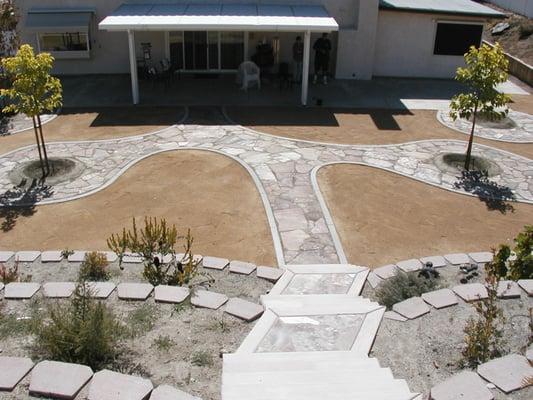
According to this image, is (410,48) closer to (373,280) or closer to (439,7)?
(439,7)

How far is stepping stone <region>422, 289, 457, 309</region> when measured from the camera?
763 cm

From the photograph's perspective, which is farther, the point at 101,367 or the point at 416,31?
the point at 416,31

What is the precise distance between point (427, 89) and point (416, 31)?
2745mm

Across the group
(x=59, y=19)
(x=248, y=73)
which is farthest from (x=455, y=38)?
(x=59, y=19)

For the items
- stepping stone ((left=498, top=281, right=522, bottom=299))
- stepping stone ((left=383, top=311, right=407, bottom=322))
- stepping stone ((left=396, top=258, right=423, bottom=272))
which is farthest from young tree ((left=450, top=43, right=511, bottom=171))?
stepping stone ((left=383, top=311, right=407, bottom=322))

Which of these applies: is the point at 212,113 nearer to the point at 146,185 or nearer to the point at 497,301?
the point at 146,185

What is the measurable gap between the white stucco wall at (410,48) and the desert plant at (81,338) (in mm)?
19242

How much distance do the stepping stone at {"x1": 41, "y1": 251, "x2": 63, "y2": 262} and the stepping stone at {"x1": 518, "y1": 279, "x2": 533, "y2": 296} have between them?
7.53 m

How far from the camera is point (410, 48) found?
75.0 ft

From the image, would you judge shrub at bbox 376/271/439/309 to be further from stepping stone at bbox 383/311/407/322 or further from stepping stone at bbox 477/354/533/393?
stepping stone at bbox 477/354/533/393

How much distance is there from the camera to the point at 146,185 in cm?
1316

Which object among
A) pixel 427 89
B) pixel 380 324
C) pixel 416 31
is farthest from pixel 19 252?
pixel 416 31

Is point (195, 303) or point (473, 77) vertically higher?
point (473, 77)

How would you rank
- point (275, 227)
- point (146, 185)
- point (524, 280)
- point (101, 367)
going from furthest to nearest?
point (146, 185)
point (275, 227)
point (524, 280)
point (101, 367)
